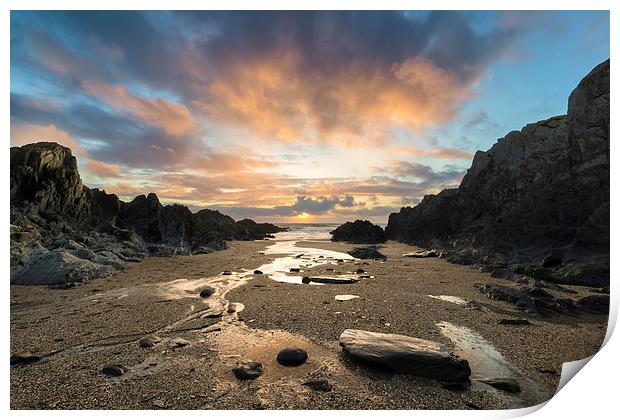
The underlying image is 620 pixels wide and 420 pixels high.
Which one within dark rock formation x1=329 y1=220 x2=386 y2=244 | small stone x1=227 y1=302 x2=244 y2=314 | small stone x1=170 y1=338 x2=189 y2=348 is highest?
dark rock formation x1=329 y1=220 x2=386 y2=244

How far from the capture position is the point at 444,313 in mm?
9297

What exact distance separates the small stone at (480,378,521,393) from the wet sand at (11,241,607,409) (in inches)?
4.6

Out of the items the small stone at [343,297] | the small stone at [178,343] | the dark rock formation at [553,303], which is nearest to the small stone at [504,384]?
the dark rock formation at [553,303]

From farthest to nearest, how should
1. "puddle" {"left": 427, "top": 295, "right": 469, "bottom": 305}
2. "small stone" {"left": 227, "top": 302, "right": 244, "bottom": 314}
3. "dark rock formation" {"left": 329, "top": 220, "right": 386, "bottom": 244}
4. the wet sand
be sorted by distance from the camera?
"dark rock formation" {"left": 329, "top": 220, "right": 386, "bottom": 244}
"puddle" {"left": 427, "top": 295, "right": 469, "bottom": 305}
"small stone" {"left": 227, "top": 302, "right": 244, "bottom": 314}
the wet sand

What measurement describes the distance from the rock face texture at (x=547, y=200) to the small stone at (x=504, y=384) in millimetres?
11491

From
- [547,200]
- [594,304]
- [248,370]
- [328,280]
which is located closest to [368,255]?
[328,280]

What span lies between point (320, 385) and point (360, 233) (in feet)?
147

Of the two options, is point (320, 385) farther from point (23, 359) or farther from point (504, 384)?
point (23, 359)

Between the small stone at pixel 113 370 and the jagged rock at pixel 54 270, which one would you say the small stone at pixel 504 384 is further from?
the jagged rock at pixel 54 270

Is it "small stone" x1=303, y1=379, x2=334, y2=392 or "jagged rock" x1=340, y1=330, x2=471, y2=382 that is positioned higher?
"jagged rock" x1=340, y1=330, x2=471, y2=382

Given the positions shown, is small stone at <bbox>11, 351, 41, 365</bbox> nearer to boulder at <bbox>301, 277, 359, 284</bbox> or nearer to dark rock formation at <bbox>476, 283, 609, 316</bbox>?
boulder at <bbox>301, 277, 359, 284</bbox>

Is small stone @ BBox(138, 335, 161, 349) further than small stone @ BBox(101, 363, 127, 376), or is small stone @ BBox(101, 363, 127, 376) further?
small stone @ BBox(138, 335, 161, 349)

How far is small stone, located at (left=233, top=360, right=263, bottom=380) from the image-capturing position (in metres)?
5.37

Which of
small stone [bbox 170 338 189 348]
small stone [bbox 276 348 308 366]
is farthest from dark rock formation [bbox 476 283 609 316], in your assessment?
small stone [bbox 170 338 189 348]
